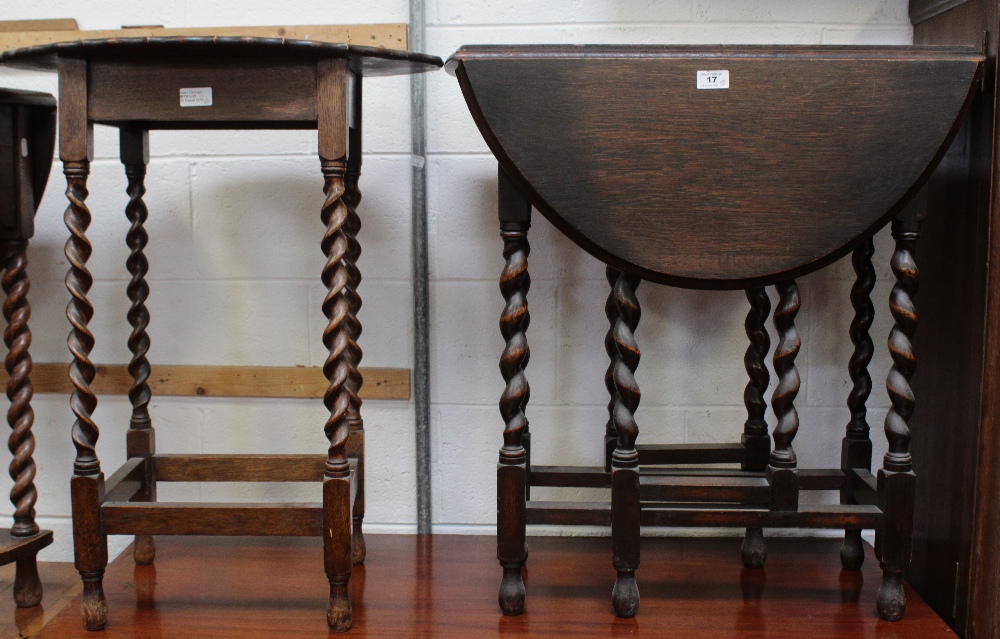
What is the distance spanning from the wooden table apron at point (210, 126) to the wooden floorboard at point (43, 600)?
0.23 metres

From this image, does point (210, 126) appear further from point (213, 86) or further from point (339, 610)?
point (339, 610)

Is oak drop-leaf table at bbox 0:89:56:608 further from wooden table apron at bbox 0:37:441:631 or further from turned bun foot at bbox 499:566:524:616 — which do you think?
turned bun foot at bbox 499:566:524:616

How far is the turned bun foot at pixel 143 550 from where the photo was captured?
79.8 inches

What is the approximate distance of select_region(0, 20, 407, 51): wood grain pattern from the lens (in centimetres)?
215

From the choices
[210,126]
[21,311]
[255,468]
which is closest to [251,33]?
[210,126]

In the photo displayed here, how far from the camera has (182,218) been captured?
226 cm

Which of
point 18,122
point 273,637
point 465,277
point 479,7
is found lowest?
point 273,637

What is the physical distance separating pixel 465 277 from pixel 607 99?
73cm

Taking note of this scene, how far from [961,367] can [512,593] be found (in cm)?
100

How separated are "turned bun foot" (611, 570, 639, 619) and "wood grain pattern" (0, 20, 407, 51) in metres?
1.29

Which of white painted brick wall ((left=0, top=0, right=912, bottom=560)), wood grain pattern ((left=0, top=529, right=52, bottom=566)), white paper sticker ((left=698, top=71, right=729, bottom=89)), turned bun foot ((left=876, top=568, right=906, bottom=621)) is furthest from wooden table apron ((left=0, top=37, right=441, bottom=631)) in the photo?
turned bun foot ((left=876, top=568, right=906, bottom=621))

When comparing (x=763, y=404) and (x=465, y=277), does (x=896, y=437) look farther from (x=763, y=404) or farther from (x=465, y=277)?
(x=465, y=277)

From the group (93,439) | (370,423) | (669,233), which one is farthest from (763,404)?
(93,439)

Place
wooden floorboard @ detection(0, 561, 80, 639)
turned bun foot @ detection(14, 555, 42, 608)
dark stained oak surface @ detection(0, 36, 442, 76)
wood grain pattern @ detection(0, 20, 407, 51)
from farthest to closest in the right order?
wood grain pattern @ detection(0, 20, 407, 51) → turned bun foot @ detection(14, 555, 42, 608) → wooden floorboard @ detection(0, 561, 80, 639) → dark stained oak surface @ detection(0, 36, 442, 76)
